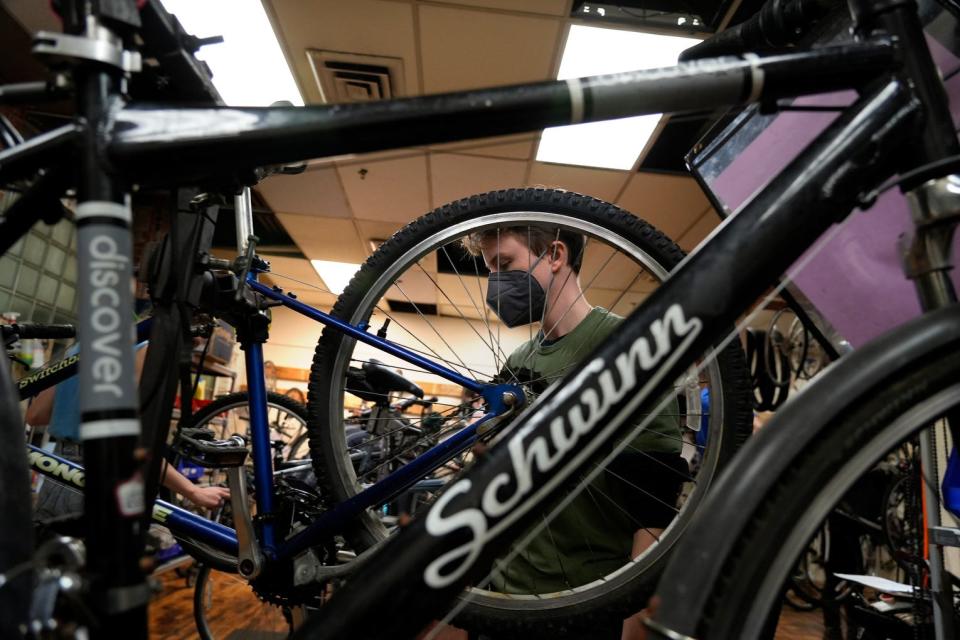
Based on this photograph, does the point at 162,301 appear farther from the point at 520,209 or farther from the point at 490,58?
the point at 490,58

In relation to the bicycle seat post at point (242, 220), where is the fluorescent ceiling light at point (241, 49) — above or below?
above

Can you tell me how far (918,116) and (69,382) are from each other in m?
1.94

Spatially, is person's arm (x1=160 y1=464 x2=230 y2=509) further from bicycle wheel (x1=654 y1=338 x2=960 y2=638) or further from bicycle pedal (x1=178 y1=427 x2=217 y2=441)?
bicycle wheel (x1=654 y1=338 x2=960 y2=638)

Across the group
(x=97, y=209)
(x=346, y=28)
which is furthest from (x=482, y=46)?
(x=97, y=209)

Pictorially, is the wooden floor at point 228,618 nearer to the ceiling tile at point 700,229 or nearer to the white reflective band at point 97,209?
the white reflective band at point 97,209

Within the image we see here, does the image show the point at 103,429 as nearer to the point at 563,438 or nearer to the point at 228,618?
the point at 563,438

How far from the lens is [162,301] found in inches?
24.0

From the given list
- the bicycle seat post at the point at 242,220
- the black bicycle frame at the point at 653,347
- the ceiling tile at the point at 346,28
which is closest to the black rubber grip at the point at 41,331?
the bicycle seat post at the point at 242,220

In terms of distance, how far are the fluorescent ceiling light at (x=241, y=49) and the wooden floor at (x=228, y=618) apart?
193cm

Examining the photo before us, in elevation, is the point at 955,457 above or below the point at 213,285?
below

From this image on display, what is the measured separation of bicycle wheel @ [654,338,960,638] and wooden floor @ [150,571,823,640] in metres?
1.55

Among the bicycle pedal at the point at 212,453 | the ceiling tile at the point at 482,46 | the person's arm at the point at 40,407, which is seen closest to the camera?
the bicycle pedal at the point at 212,453

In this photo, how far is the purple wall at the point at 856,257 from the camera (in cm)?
72

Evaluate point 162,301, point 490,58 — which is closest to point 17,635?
point 162,301
